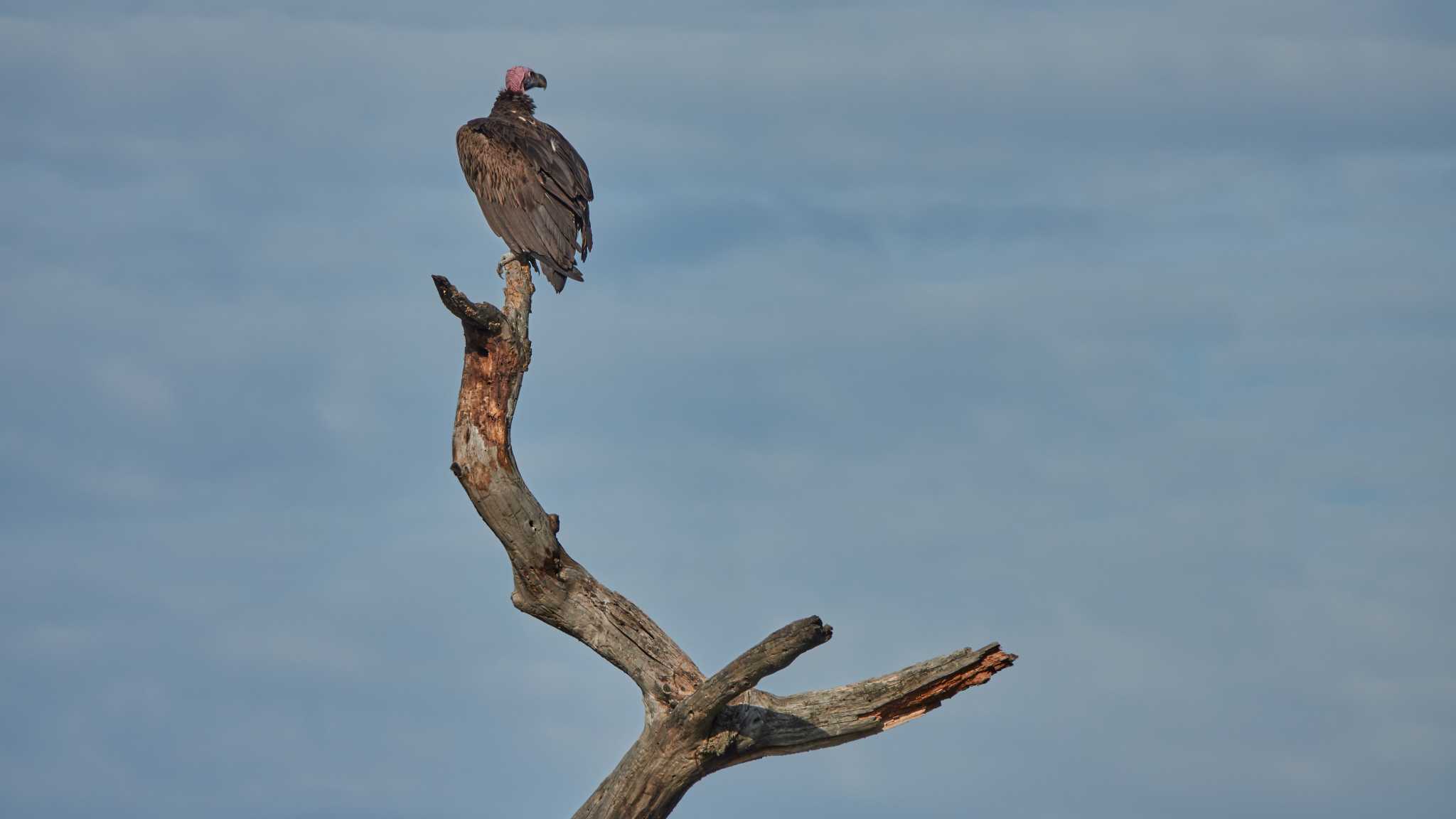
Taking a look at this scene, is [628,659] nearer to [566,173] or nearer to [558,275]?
[558,275]

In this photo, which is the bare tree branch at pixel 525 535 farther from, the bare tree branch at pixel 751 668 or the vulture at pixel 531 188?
the vulture at pixel 531 188

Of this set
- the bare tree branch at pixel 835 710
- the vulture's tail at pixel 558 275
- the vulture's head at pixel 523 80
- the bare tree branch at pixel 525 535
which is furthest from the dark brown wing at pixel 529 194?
the bare tree branch at pixel 835 710

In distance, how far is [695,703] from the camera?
30.0 feet

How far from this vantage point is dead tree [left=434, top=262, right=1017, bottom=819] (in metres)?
9.48

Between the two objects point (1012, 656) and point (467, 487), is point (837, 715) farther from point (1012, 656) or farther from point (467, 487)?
point (467, 487)

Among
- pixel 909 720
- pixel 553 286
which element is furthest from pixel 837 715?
pixel 553 286

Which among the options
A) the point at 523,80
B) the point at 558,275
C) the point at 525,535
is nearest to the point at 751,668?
the point at 525,535

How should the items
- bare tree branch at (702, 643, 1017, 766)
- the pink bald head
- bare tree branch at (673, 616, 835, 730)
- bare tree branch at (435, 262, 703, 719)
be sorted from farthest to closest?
the pink bald head → bare tree branch at (435, 262, 703, 719) → bare tree branch at (702, 643, 1017, 766) → bare tree branch at (673, 616, 835, 730)

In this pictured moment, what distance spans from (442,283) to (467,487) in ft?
4.88

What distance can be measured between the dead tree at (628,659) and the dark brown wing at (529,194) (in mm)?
2754

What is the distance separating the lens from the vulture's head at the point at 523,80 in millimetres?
15086

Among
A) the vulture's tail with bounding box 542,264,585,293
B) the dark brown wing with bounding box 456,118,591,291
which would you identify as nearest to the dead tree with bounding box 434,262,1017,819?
the vulture's tail with bounding box 542,264,585,293

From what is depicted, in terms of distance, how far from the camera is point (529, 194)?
13.3 m

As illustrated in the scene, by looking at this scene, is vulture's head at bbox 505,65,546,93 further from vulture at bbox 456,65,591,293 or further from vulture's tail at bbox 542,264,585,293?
vulture's tail at bbox 542,264,585,293
